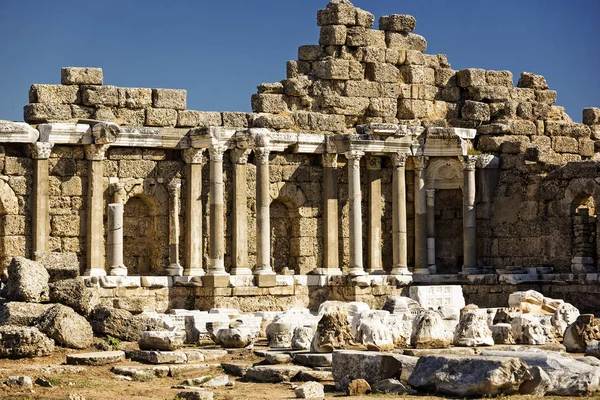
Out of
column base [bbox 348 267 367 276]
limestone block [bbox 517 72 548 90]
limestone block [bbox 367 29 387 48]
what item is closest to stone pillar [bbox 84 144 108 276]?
column base [bbox 348 267 367 276]

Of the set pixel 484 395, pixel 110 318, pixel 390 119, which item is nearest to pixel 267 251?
pixel 390 119

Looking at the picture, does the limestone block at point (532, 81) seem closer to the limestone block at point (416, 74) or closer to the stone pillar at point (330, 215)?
the limestone block at point (416, 74)

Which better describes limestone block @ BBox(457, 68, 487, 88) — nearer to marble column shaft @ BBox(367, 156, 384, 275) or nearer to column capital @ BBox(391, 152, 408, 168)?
column capital @ BBox(391, 152, 408, 168)

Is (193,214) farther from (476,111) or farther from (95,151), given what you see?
(476,111)

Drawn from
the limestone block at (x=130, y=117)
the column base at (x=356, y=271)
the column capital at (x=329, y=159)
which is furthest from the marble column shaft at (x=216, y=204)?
the column base at (x=356, y=271)

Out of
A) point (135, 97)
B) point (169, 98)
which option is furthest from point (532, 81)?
point (135, 97)

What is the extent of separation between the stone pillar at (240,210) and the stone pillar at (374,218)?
344 centimetres

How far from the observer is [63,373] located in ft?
72.0

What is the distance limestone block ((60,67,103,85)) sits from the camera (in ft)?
105

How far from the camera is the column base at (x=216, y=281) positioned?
106 ft

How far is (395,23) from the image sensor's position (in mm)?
36719

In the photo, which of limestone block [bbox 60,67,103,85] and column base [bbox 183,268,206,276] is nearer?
limestone block [bbox 60,67,103,85]

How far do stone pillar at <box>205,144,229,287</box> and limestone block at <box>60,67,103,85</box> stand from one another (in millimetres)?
3188

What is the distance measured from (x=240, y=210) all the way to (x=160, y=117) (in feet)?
9.69
